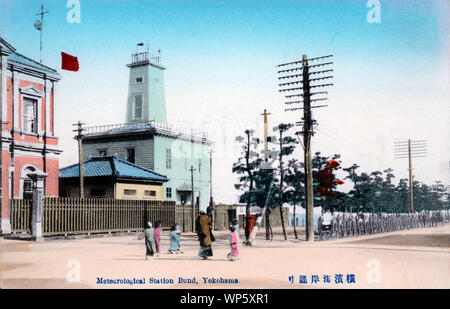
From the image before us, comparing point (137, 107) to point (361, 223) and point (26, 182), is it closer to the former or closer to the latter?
point (26, 182)

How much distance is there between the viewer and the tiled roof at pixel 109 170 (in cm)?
2917

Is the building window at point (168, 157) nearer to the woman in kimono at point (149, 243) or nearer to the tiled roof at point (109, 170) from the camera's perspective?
the tiled roof at point (109, 170)

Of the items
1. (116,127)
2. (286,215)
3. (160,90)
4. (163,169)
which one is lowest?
(286,215)

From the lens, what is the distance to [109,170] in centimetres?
2920

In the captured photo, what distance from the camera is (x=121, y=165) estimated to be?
30.2 m

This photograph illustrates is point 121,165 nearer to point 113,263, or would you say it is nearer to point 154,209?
point 154,209

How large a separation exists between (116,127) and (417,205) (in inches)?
1398

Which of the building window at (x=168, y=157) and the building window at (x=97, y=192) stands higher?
the building window at (x=168, y=157)

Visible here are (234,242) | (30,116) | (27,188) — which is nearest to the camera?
(234,242)

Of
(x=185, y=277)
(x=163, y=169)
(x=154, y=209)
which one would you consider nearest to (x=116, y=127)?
(x=163, y=169)

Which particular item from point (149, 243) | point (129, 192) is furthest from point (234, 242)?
point (129, 192)

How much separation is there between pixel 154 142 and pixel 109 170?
5627 millimetres

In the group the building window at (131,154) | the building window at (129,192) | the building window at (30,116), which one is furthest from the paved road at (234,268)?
the building window at (131,154)

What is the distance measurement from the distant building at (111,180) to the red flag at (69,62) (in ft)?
49.6
